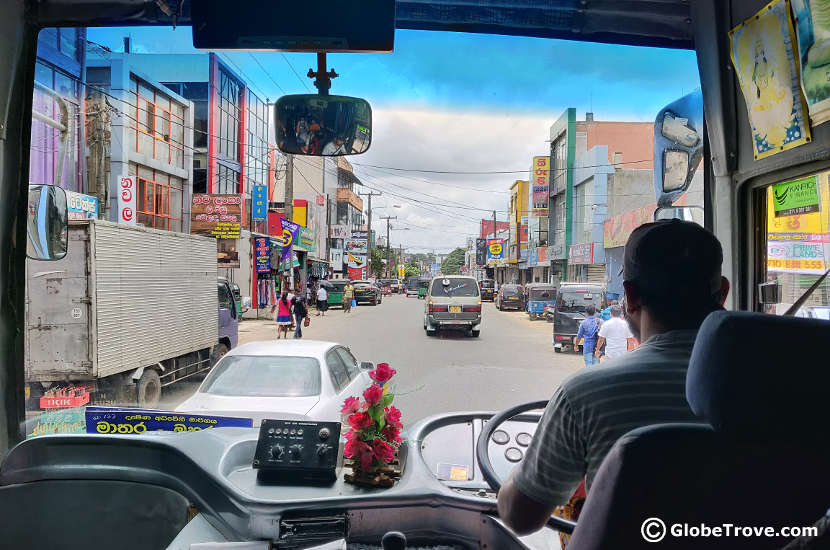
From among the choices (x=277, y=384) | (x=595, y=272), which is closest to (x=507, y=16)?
(x=277, y=384)

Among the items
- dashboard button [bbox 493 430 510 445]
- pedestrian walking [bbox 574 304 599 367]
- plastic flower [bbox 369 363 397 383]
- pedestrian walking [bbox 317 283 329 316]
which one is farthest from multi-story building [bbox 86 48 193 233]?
pedestrian walking [bbox 574 304 599 367]

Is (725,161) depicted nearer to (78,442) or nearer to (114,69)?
(78,442)

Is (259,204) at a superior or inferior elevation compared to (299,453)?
superior

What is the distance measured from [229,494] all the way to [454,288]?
16.9 metres

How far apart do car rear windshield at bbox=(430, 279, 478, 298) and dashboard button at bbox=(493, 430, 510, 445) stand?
1597 cm

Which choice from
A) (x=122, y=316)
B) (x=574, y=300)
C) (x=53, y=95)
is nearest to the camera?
(x=53, y=95)

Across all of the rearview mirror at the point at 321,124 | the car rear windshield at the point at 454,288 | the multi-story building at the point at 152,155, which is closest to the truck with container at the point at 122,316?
the multi-story building at the point at 152,155

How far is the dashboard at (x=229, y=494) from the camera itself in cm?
240

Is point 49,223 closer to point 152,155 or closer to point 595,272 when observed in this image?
point 152,155

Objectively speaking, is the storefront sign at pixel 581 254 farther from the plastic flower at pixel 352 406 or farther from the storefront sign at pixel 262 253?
the plastic flower at pixel 352 406

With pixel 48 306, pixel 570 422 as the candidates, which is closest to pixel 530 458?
pixel 570 422

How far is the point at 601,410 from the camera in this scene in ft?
4.53

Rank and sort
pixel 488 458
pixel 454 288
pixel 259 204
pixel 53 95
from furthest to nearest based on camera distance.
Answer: pixel 259 204 → pixel 454 288 → pixel 53 95 → pixel 488 458

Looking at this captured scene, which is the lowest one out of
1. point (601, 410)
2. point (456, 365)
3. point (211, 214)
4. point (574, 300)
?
point (456, 365)
